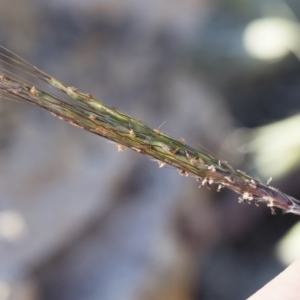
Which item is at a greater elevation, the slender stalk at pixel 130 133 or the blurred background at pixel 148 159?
the blurred background at pixel 148 159

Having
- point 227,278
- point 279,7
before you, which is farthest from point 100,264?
point 279,7

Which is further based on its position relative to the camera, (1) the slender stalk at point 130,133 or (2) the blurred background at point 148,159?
(2) the blurred background at point 148,159

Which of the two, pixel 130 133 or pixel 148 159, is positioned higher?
pixel 148 159

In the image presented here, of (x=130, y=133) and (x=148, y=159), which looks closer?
(x=130, y=133)

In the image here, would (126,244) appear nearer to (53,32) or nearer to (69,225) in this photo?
(69,225)
